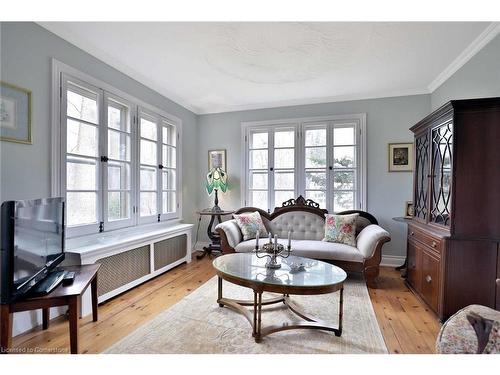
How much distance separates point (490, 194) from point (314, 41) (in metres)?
1.94

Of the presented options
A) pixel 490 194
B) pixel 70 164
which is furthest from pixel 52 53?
pixel 490 194

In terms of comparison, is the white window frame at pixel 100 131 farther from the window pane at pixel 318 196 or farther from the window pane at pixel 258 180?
the window pane at pixel 318 196

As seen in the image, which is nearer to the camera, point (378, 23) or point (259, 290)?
point (259, 290)

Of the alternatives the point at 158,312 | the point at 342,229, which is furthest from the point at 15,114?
the point at 342,229

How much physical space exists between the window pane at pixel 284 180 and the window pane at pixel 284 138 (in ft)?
1.57

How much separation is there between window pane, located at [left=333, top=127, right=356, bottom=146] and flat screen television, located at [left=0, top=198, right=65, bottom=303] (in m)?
3.57

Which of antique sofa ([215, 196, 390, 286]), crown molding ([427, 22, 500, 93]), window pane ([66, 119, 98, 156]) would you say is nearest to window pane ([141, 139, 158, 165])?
window pane ([66, 119, 98, 156])

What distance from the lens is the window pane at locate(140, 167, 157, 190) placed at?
338 cm

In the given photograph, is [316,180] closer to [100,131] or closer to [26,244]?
[100,131]

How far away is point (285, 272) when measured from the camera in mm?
2119

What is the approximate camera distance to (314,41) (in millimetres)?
2332

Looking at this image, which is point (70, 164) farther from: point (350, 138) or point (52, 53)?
point (350, 138)

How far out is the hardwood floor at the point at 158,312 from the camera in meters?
1.84

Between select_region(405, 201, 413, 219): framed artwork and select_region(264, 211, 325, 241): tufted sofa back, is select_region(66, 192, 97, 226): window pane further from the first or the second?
select_region(405, 201, 413, 219): framed artwork
